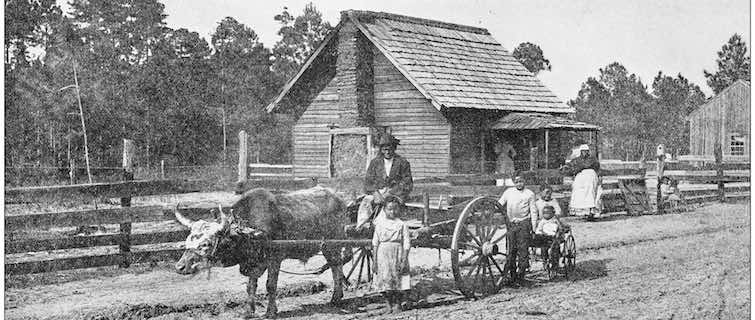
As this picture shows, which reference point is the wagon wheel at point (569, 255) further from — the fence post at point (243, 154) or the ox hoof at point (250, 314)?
the fence post at point (243, 154)

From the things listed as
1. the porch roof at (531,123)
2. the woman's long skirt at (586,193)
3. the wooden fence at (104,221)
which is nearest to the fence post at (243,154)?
the wooden fence at (104,221)

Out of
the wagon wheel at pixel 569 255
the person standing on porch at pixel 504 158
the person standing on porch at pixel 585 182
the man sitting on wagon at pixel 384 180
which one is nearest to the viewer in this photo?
the man sitting on wagon at pixel 384 180

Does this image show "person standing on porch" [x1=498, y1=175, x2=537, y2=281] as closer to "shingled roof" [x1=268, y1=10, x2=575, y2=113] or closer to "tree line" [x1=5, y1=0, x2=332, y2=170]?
"tree line" [x1=5, y1=0, x2=332, y2=170]

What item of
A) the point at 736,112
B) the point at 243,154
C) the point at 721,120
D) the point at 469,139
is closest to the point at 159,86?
the point at 243,154

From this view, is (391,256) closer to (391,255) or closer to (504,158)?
(391,255)

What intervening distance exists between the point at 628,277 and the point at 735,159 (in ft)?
51.0

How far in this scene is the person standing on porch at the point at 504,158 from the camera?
2261 centimetres

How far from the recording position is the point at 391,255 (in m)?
8.25

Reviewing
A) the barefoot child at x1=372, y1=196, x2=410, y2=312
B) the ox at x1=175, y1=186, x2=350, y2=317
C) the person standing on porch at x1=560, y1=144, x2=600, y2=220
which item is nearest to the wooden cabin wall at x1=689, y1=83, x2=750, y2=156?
the person standing on porch at x1=560, y1=144, x2=600, y2=220

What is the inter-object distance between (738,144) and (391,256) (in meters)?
17.6

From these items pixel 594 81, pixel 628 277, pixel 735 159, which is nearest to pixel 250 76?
pixel 735 159

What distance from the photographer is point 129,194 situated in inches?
441

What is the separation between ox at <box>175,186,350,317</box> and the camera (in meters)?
7.29

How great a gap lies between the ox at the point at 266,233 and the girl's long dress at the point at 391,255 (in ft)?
2.06
